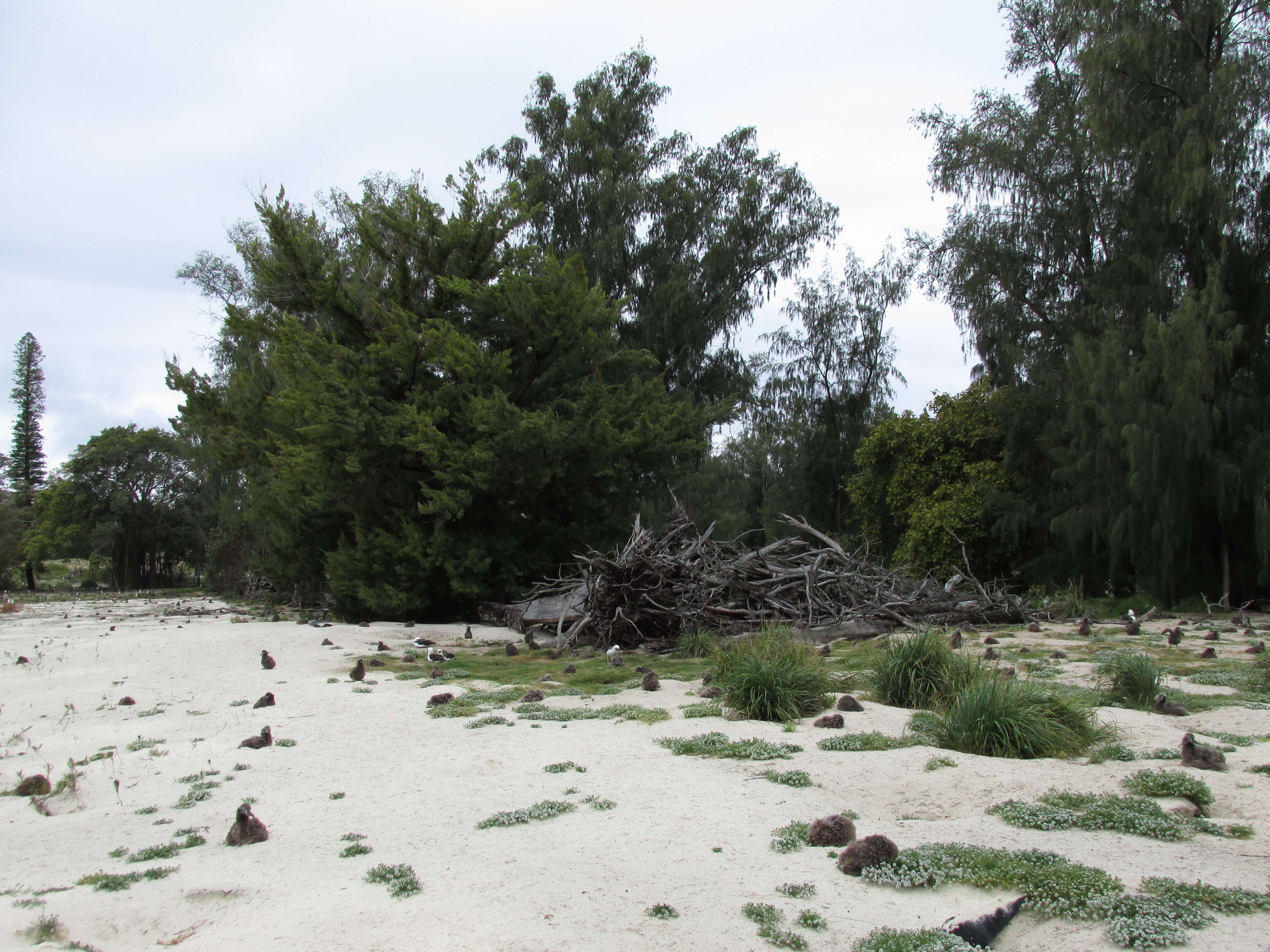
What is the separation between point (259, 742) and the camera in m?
4.58

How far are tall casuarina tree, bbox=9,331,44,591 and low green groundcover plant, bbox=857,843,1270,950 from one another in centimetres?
5643

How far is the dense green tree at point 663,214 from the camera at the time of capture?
2222cm

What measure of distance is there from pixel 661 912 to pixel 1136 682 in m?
3.91

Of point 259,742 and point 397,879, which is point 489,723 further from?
point 397,879

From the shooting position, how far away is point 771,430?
25.7m

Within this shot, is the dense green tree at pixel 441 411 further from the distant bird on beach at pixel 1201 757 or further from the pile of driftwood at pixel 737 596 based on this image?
the distant bird on beach at pixel 1201 757

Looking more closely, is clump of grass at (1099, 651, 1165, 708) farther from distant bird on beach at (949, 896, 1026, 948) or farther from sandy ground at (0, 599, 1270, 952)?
distant bird on beach at (949, 896, 1026, 948)

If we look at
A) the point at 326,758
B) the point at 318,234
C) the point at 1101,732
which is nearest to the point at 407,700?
the point at 326,758

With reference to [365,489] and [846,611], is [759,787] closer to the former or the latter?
[846,611]

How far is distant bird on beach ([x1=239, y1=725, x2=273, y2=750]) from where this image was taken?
4.57 meters

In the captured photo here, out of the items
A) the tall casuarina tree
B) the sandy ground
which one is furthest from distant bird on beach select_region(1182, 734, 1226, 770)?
the tall casuarina tree

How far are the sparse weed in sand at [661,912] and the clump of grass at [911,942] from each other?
54 cm

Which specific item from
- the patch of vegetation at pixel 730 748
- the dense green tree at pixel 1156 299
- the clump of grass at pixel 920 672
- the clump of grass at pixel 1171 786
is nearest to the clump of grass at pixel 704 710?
the patch of vegetation at pixel 730 748

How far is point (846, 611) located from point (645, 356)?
332 inches
